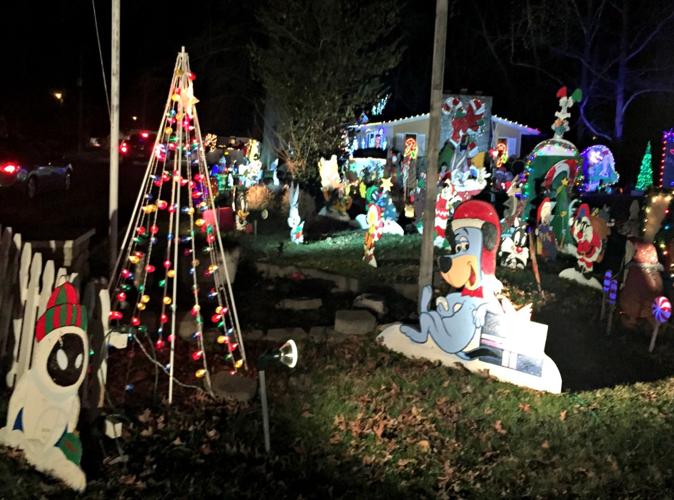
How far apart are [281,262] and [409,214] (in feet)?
19.0

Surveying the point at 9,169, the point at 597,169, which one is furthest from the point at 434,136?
the point at 597,169

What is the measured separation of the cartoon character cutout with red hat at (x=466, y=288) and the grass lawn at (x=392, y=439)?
0.30m

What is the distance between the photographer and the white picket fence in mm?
4770

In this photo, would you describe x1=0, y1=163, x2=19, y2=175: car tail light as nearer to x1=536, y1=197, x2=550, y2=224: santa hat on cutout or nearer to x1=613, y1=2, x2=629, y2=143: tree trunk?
x1=536, y1=197, x2=550, y2=224: santa hat on cutout

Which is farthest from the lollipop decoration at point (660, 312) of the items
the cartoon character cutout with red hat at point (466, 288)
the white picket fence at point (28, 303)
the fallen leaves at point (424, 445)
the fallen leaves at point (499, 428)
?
the white picket fence at point (28, 303)

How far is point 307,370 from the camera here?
21.3 ft

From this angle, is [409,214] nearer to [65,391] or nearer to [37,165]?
[37,165]

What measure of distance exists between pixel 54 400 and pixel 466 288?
12.9ft

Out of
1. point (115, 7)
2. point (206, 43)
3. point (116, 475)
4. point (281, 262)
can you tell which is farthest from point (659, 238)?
point (206, 43)

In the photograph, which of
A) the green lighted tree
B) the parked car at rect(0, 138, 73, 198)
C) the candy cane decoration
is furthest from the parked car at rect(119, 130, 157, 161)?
the candy cane decoration

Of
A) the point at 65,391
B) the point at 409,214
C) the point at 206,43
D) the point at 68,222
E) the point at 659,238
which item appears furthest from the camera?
the point at 206,43

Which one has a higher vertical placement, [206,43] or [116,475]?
[206,43]

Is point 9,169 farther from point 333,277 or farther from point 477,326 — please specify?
point 477,326

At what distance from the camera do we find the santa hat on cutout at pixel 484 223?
675cm
